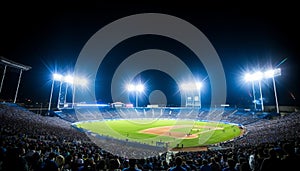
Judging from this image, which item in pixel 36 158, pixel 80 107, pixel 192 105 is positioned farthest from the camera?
pixel 192 105

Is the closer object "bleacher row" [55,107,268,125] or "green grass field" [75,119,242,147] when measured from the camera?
"green grass field" [75,119,242,147]

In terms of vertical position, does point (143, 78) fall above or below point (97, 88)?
above

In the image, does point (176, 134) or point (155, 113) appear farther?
point (155, 113)

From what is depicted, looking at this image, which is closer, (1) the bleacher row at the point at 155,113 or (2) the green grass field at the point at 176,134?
(2) the green grass field at the point at 176,134

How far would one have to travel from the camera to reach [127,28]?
6488 cm

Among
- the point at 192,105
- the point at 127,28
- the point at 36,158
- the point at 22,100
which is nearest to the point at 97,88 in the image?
the point at 22,100

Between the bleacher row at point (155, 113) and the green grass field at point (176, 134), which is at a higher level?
the bleacher row at point (155, 113)

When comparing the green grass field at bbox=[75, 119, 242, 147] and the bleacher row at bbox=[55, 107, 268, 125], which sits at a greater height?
the bleacher row at bbox=[55, 107, 268, 125]

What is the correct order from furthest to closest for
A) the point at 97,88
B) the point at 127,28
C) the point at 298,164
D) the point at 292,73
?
the point at 97,88 → the point at 127,28 → the point at 292,73 → the point at 298,164

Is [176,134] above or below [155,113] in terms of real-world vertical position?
below

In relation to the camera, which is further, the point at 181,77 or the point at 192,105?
the point at 181,77

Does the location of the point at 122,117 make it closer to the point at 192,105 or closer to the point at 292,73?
the point at 192,105

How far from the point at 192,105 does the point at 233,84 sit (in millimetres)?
23131

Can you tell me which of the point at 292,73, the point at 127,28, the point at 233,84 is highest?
the point at 127,28
